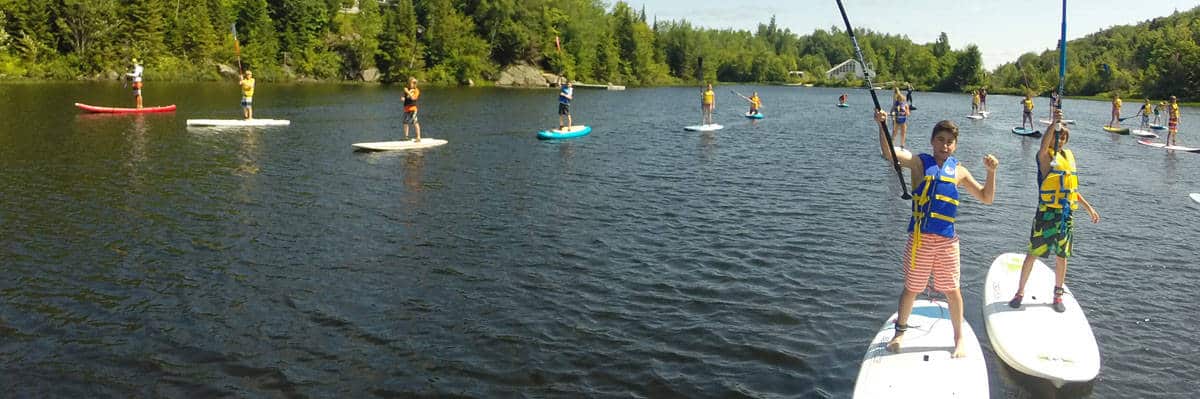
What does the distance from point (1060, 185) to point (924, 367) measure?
3494 millimetres

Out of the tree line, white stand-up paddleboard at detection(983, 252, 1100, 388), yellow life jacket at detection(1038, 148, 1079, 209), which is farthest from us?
the tree line

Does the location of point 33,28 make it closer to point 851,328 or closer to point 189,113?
point 189,113

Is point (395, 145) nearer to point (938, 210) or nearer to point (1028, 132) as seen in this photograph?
point (938, 210)

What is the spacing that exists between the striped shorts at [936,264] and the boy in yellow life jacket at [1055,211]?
96.4 inches

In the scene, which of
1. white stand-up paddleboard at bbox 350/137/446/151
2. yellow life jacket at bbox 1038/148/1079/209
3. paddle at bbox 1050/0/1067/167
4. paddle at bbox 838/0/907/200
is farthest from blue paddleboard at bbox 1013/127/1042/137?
paddle at bbox 838/0/907/200

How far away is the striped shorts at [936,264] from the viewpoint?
7.64 meters

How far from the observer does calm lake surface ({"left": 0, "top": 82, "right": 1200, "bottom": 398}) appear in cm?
844

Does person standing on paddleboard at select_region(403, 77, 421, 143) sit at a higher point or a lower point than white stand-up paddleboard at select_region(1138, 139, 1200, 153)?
higher

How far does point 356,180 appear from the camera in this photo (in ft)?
67.8

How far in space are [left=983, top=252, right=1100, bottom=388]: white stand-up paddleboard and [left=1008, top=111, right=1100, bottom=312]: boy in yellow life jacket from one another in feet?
0.73

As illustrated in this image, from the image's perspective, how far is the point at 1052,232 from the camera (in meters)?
9.38

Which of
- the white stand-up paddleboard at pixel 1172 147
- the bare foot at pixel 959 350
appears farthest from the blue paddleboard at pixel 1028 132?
the bare foot at pixel 959 350

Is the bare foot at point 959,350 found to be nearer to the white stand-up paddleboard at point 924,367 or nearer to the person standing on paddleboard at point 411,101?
the white stand-up paddleboard at point 924,367

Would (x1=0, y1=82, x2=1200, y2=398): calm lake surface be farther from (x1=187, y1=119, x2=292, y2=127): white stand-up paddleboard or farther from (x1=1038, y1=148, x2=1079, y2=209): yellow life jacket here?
(x1=187, y1=119, x2=292, y2=127): white stand-up paddleboard
